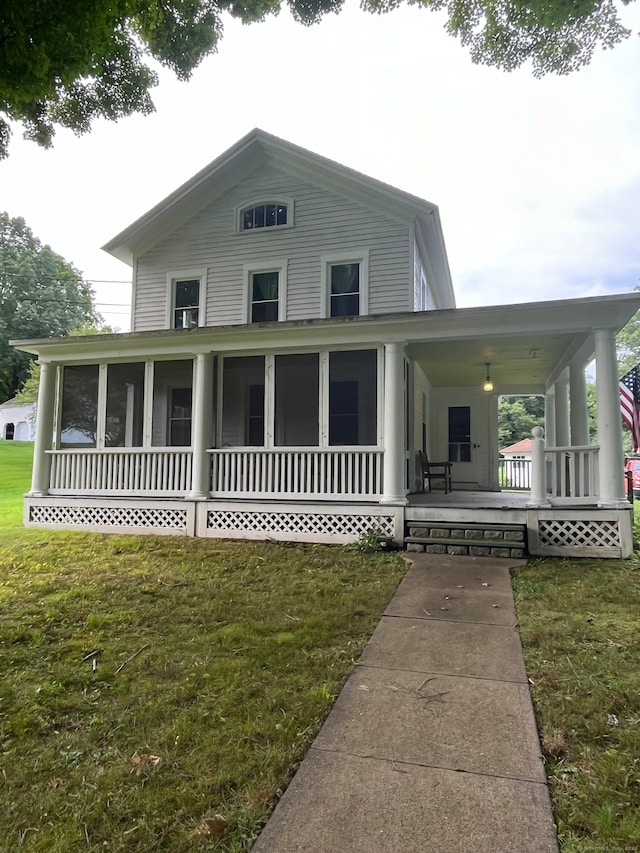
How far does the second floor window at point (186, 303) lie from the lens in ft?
35.5

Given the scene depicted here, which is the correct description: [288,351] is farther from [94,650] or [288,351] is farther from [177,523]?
[94,650]

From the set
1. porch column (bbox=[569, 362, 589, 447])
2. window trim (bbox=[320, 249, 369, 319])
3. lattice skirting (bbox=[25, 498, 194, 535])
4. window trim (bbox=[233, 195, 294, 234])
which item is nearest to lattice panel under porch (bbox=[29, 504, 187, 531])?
lattice skirting (bbox=[25, 498, 194, 535])

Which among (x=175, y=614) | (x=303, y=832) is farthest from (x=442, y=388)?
(x=303, y=832)

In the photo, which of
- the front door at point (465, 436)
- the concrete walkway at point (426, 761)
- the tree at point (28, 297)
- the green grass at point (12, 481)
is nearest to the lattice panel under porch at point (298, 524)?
the concrete walkway at point (426, 761)

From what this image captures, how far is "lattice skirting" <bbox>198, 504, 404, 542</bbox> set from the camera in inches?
289

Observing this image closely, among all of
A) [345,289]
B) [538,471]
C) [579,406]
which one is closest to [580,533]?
[538,471]

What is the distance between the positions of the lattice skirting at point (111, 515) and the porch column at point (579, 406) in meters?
7.08

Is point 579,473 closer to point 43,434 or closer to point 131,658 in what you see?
point 131,658

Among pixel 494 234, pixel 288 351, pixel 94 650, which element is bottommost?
pixel 94 650

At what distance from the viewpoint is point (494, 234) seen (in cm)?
4578

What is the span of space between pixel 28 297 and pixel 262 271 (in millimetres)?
28648

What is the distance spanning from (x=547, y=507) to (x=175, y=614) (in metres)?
5.08

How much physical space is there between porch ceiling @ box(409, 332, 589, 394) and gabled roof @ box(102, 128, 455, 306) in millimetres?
2783

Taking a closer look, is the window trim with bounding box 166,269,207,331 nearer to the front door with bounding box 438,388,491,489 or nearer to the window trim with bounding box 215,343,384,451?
the window trim with bounding box 215,343,384,451
